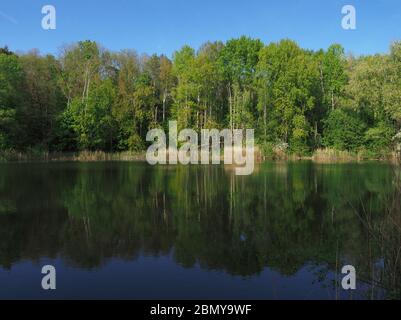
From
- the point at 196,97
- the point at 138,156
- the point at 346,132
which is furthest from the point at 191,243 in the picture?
the point at 196,97

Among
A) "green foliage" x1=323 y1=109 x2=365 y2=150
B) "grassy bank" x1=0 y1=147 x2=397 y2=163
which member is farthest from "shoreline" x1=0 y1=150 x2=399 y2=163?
"green foliage" x1=323 y1=109 x2=365 y2=150

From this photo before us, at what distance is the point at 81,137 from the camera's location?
154ft

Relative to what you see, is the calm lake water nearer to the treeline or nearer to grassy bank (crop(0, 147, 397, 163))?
grassy bank (crop(0, 147, 397, 163))

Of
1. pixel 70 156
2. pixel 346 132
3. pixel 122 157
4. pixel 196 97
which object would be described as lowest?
pixel 122 157

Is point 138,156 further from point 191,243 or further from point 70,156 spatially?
point 191,243

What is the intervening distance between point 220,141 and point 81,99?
16.0 metres

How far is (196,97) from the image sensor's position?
5394cm

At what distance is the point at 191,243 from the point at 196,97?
44.7 metres

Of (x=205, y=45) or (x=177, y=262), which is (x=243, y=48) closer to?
(x=205, y=45)

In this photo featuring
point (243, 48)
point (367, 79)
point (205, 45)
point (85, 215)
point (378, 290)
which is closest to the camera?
point (378, 290)

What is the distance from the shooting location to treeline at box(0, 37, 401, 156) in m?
45.0

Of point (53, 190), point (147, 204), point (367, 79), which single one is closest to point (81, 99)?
point (367, 79)

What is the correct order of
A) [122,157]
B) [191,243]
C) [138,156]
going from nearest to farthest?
[191,243] < [122,157] < [138,156]

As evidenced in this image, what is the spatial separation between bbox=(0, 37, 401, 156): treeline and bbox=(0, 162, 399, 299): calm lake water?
28.6 m
